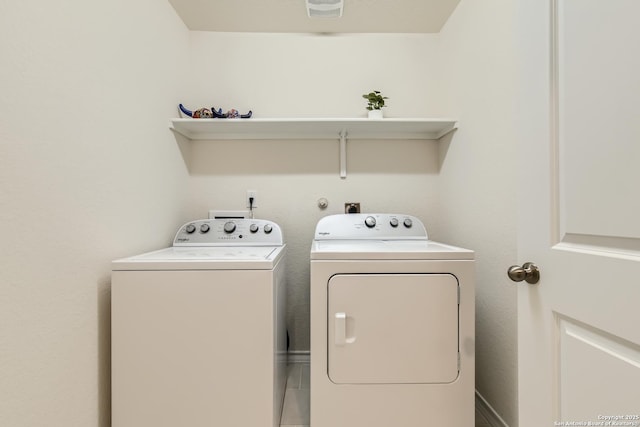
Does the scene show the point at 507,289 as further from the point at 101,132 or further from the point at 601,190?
the point at 101,132

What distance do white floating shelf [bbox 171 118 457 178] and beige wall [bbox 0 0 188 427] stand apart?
459 mm

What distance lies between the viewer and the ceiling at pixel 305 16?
5.83 ft

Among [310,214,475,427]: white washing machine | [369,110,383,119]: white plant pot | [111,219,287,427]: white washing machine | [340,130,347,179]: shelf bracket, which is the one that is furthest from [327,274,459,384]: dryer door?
[369,110,383,119]: white plant pot

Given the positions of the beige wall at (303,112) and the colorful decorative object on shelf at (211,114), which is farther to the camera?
the beige wall at (303,112)

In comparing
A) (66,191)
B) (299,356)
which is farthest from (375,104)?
(299,356)

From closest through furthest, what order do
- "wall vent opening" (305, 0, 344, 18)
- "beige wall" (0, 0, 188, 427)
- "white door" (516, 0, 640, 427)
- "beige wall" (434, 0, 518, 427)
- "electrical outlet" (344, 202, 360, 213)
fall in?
"white door" (516, 0, 640, 427)
"beige wall" (0, 0, 188, 427)
"beige wall" (434, 0, 518, 427)
"wall vent opening" (305, 0, 344, 18)
"electrical outlet" (344, 202, 360, 213)

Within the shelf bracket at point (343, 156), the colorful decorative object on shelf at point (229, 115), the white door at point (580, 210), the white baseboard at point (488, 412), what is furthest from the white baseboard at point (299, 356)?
the colorful decorative object on shelf at point (229, 115)

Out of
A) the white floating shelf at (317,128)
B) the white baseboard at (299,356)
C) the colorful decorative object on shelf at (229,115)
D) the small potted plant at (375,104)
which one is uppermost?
the small potted plant at (375,104)

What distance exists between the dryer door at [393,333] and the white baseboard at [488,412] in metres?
0.44

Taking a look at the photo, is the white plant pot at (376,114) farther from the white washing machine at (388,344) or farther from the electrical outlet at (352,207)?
the white washing machine at (388,344)

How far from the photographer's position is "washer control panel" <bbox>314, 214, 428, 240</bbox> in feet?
6.04

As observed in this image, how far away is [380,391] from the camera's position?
3.91 ft

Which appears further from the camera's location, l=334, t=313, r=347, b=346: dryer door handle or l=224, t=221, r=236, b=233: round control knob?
l=224, t=221, r=236, b=233: round control knob

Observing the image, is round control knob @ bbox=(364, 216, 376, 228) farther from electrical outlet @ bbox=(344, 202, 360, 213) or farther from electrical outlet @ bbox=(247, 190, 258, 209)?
electrical outlet @ bbox=(247, 190, 258, 209)
